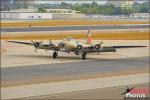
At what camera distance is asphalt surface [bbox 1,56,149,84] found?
1325 inches

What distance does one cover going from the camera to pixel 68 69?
38.3m

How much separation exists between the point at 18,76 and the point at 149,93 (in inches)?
482

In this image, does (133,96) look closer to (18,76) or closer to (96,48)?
(18,76)

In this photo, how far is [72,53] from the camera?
5138 cm

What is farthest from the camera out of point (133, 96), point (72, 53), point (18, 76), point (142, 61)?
point (72, 53)

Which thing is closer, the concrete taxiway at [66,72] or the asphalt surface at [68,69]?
the concrete taxiway at [66,72]

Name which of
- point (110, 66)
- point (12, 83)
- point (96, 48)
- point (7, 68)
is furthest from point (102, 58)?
point (12, 83)

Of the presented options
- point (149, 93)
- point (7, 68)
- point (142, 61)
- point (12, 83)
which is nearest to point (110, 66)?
point (142, 61)

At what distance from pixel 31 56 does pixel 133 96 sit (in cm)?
2799

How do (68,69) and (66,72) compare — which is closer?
(66,72)

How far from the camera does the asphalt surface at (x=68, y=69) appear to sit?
110 feet

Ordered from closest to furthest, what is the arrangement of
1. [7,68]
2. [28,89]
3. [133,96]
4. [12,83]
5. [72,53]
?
[133,96]
[28,89]
[12,83]
[7,68]
[72,53]

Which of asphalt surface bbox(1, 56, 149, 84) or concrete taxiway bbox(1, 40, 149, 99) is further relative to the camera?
asphalt surface bbox(1, 56, 149, 84)

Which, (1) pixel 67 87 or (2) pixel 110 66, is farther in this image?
(2) pixel 110 66
